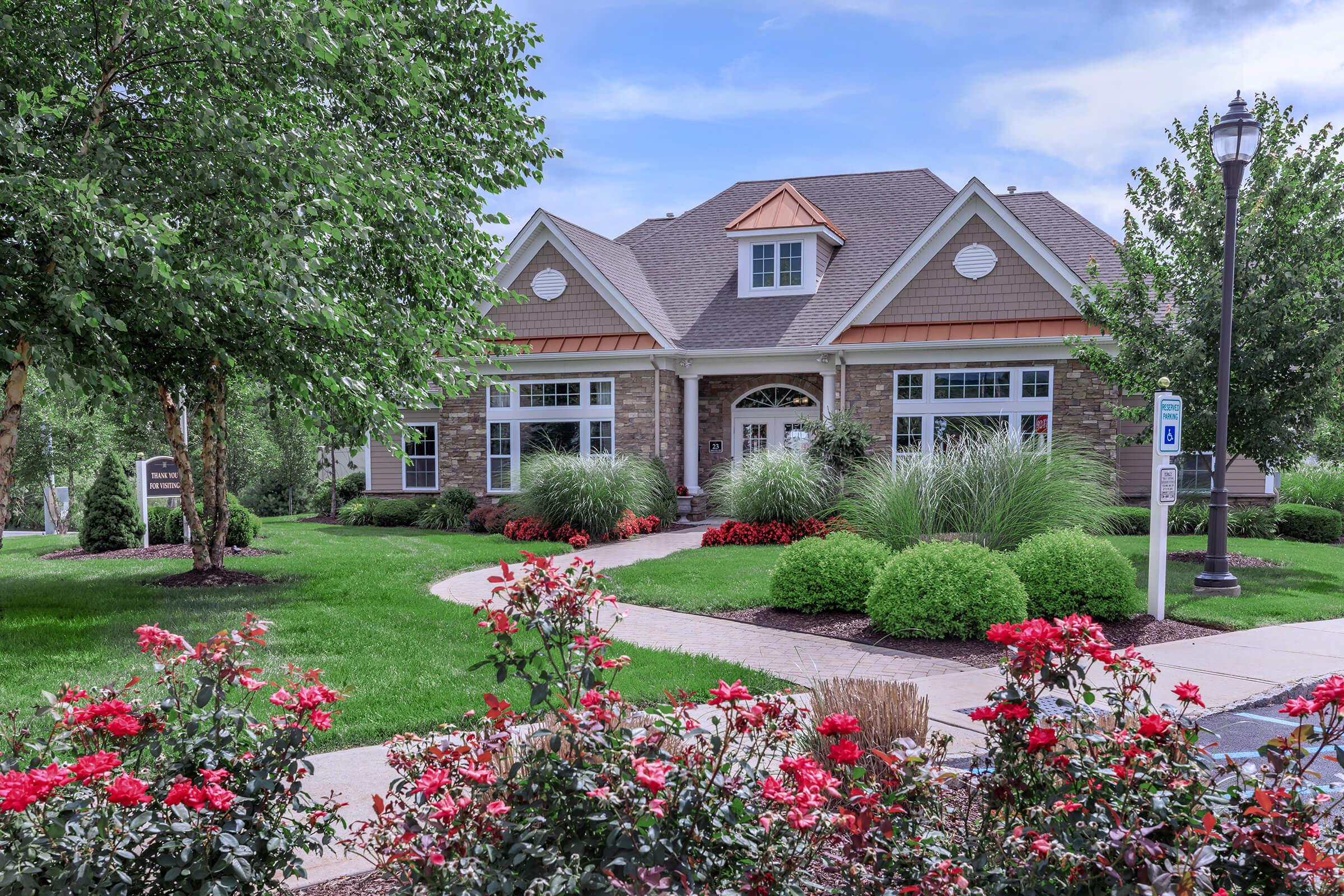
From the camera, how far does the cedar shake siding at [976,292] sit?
1662cm

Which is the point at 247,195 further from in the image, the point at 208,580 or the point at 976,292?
the point at 976,292

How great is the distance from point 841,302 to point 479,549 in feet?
30.7

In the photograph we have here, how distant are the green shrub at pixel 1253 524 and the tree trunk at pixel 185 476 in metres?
16.0

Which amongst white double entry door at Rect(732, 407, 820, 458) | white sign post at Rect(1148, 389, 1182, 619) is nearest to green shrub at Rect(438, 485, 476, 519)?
white double entry door at Rect(732, 407, 820, 458)

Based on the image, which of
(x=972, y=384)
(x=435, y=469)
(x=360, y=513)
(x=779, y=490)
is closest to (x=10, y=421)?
(x=779, y=490)

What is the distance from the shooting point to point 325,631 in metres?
7.54

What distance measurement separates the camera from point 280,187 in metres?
8.11

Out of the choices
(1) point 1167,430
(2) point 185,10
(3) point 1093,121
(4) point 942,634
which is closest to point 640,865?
(4) point 942,634

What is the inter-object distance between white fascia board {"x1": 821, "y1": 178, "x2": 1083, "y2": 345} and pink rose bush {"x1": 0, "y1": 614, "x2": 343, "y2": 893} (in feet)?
50.3

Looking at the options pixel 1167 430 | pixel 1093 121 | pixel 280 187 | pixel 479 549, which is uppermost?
pixel 1093 121

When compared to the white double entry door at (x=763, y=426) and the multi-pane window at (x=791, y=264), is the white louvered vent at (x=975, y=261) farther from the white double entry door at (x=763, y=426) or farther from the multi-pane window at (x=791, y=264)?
the white double entry door at (x=763, y=426)

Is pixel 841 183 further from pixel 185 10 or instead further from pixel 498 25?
pixel 185 10

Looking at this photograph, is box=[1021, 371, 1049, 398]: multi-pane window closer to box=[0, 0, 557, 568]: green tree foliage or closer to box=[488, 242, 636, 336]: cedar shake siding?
box=[488, 242, 636, 336]: cedar shake siding

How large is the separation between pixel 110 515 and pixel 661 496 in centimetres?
907
